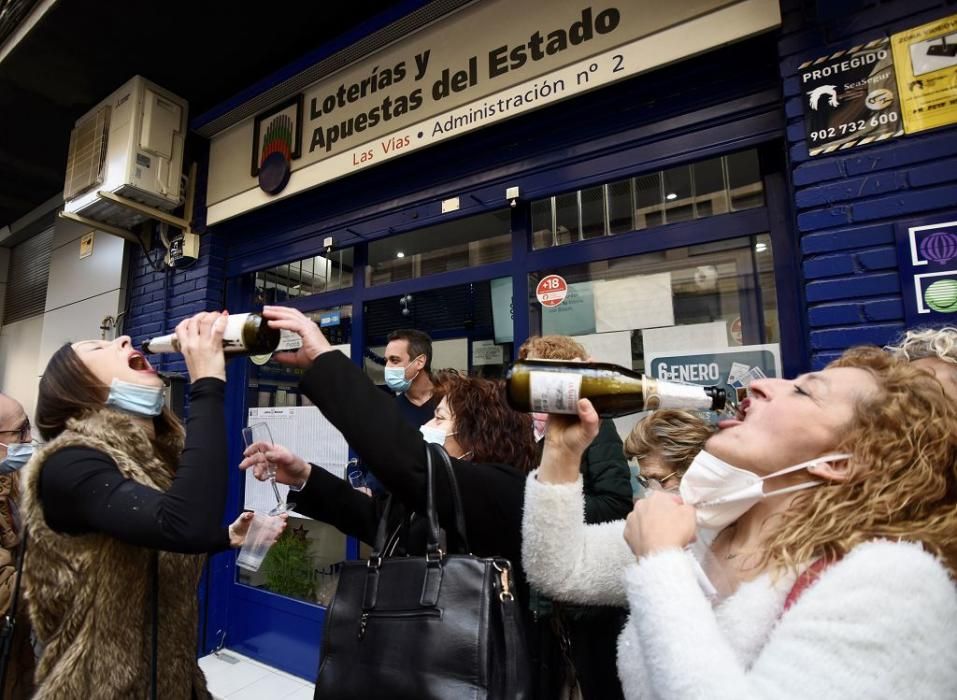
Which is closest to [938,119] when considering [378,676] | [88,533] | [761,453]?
[761,453]

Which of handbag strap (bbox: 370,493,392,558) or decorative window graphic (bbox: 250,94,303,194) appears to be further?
decorative window graphic (bbox: 250,94,303,194)

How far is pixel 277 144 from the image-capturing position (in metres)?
3.38

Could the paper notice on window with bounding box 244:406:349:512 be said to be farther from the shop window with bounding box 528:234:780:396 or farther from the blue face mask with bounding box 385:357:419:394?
the shop window with bounding box 528:234:780:396

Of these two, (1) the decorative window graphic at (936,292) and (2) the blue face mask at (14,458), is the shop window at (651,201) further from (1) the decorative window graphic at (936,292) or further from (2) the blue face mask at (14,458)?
(2) the blue face mask at (14,458)

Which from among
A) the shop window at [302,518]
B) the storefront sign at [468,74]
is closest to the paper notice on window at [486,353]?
the shop window at [302,518]

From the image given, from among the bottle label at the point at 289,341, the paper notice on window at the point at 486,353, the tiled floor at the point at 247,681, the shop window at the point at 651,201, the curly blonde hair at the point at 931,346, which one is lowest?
the tiled floor at the point at 247,681

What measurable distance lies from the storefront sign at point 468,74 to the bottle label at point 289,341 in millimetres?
1835

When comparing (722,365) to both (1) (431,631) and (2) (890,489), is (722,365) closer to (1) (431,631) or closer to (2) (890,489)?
(2) (890,489)

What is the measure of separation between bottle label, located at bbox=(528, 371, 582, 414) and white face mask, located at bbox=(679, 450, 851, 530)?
9.8 inches

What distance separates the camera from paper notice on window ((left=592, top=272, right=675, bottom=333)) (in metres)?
2.23

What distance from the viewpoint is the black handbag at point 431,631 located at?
83cm

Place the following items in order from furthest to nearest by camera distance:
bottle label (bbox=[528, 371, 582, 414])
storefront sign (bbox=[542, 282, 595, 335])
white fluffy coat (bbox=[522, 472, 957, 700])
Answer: storefront sign (bbox=[542, 282, 595, 335]) < bottle label (bbox=[528, 371, 582, 414]) < white fluffy coat (bbox=[522, 472, 957, 700])

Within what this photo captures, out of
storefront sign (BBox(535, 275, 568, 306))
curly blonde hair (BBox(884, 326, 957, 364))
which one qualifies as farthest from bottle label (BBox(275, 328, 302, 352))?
storefront sign (BBox(535, 275, 568, 306))

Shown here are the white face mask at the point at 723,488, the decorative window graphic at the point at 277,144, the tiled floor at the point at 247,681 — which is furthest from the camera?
the decorative window graphic at the point at 277,144
